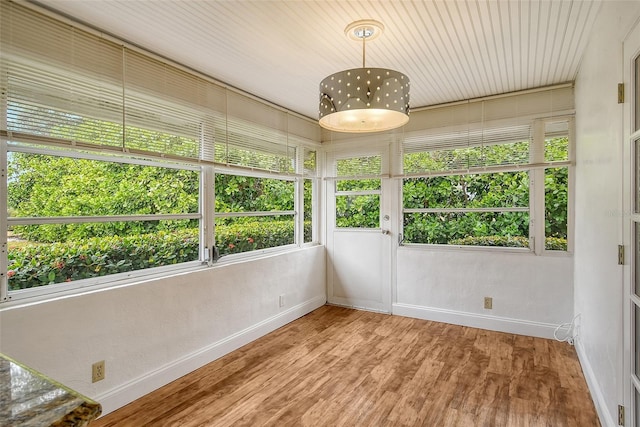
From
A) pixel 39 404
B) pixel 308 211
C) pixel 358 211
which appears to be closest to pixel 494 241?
pixel 358 211

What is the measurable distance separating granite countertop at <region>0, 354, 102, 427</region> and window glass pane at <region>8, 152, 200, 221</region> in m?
1.65

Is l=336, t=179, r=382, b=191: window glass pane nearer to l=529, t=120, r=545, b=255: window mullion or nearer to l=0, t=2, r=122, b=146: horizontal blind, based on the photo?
l=529, t=120, r=545, b=255: window mullion

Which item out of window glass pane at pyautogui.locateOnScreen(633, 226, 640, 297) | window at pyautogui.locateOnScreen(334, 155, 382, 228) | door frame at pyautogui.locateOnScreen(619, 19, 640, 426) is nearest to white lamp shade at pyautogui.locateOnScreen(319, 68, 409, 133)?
door frame at pyautogui.locateOnScreen(619, 19, 640, 426)

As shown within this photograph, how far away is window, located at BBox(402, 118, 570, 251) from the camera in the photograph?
3.45 m

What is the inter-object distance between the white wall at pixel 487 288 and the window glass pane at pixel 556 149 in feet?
3.26

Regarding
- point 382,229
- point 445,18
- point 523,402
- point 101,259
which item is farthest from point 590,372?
point 101,259

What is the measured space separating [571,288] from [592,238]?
3.93 feet

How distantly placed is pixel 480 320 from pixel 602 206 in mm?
2012

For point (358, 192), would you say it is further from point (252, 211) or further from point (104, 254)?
point (104, 254)

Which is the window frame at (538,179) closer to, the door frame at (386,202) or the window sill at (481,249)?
the window sill at (481,249)

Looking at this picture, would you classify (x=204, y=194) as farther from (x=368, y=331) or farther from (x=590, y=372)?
(x=590, y=372)

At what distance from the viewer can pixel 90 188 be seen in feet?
7.59

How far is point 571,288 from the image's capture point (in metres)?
3.35

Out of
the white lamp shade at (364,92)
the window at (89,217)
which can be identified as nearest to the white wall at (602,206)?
the white lamp shade at (364,92)
